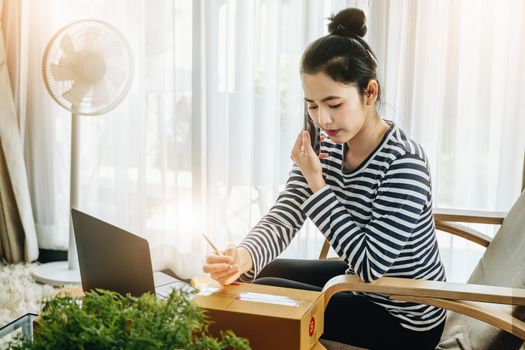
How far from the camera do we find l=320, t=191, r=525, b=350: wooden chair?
47.5 inches

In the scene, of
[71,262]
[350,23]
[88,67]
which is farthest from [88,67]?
[350,23]

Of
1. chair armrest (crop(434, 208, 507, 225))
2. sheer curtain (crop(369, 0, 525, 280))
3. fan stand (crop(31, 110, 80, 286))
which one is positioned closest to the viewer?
chair armrest (crop(434, 208, 507, 225))

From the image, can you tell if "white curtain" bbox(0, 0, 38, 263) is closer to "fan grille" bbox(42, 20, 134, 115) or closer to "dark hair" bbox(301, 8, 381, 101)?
"fan grille" bbox(42, 20, 134, 115)

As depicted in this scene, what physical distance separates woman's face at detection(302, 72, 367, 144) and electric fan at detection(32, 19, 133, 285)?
1.24 metres

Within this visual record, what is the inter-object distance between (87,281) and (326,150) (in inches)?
26.3

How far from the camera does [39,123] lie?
9.52ft

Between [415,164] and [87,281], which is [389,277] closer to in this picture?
[415,164]

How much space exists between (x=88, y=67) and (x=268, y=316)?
1633 mm

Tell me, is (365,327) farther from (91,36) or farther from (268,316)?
(91,36)

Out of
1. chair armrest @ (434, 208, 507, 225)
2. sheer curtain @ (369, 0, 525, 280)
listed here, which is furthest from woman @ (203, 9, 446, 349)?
sheer curtain @ (369, 0, 525, 280)

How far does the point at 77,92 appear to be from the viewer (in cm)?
241

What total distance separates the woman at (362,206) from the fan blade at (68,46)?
4.34 ft

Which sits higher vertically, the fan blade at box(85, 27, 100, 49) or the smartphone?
the fan blade at box(85, 27, 100, 49)

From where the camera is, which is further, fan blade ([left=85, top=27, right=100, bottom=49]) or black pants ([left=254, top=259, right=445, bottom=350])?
fan blade ([left=85, top=27, right=100, bottom=49])
